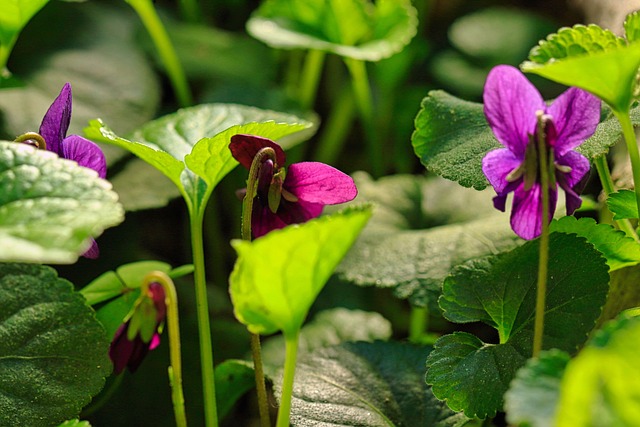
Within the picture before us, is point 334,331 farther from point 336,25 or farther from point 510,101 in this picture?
point 510,101

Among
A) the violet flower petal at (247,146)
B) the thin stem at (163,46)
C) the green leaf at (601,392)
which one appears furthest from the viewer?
the thin stem at (163,46)

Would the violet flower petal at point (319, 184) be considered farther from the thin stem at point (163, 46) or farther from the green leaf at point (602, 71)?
the thin stem at point (163, 46)

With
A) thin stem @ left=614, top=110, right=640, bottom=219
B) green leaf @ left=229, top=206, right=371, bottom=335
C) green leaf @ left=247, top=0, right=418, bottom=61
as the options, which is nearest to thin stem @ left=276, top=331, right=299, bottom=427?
green leaf @ left=229, top=206, right=371, bottom=335

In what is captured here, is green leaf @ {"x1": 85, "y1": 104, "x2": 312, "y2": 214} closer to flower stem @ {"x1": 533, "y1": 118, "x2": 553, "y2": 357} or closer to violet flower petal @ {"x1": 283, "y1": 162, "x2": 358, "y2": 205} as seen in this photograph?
violet flower petal @ {"x1": 283, "y1": 162, "x2": 358, "y2": 205}

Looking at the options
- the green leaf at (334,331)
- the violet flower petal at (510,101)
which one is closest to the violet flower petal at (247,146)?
the violet flower petal at (510,101)

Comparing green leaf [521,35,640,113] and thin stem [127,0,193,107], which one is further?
thin stem [127,0,193,107]

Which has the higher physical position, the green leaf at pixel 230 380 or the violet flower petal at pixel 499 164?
the violet flower petal at pixel 499 164

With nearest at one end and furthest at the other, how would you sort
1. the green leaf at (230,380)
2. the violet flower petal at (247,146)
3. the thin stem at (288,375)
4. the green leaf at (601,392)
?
the green leaf at (601,392), the thin stem at (288,375), the violet flower petal at (247,146), the green leaf at (230,380)
